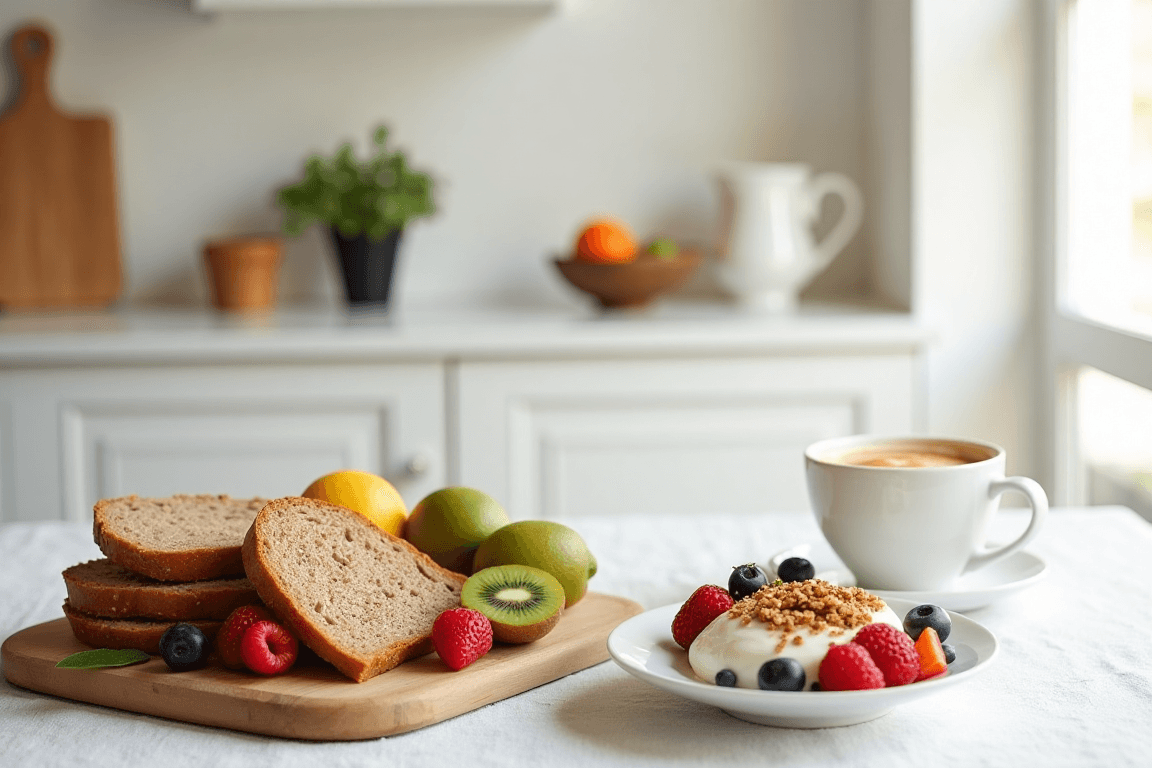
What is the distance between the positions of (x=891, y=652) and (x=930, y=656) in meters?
0.03

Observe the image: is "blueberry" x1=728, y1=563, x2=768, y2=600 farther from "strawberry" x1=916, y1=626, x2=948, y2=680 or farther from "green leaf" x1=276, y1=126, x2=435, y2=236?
"green leaf" x1=276, y1=126, x2=435, y2=236

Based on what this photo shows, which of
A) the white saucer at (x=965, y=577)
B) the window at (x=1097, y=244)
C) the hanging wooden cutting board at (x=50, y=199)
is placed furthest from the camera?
the hanging wooden cutting board at (x=50, y=199)

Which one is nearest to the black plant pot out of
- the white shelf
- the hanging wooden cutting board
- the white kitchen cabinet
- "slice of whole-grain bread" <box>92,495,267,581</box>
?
the white kitchen cabinet

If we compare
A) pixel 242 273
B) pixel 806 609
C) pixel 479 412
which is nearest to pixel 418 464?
pixel 479 412

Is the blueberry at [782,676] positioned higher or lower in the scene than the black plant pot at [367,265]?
lower

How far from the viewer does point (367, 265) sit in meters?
2.42

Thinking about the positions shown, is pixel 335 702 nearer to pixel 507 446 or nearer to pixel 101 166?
pixel 507 446

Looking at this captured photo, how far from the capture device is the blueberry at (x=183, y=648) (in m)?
0.76

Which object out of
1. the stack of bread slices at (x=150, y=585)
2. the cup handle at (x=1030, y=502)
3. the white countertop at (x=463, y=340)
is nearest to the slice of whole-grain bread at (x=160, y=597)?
the stack of bread slices at (x=150, y=585)

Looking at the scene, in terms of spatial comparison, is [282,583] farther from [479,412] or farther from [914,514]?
[479,412]

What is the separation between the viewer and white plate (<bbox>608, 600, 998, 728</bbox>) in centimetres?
65

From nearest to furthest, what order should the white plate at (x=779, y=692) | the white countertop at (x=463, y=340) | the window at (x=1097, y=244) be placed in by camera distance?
1. the white plate at (x=779, y=692)
2. the window at (x=1097, y=244)
3. the white countertop at (x=463, y=340)

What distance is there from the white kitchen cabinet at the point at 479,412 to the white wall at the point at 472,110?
55 cm

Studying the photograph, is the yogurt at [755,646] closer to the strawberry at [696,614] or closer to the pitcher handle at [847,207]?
the strawberry at [696,614]
